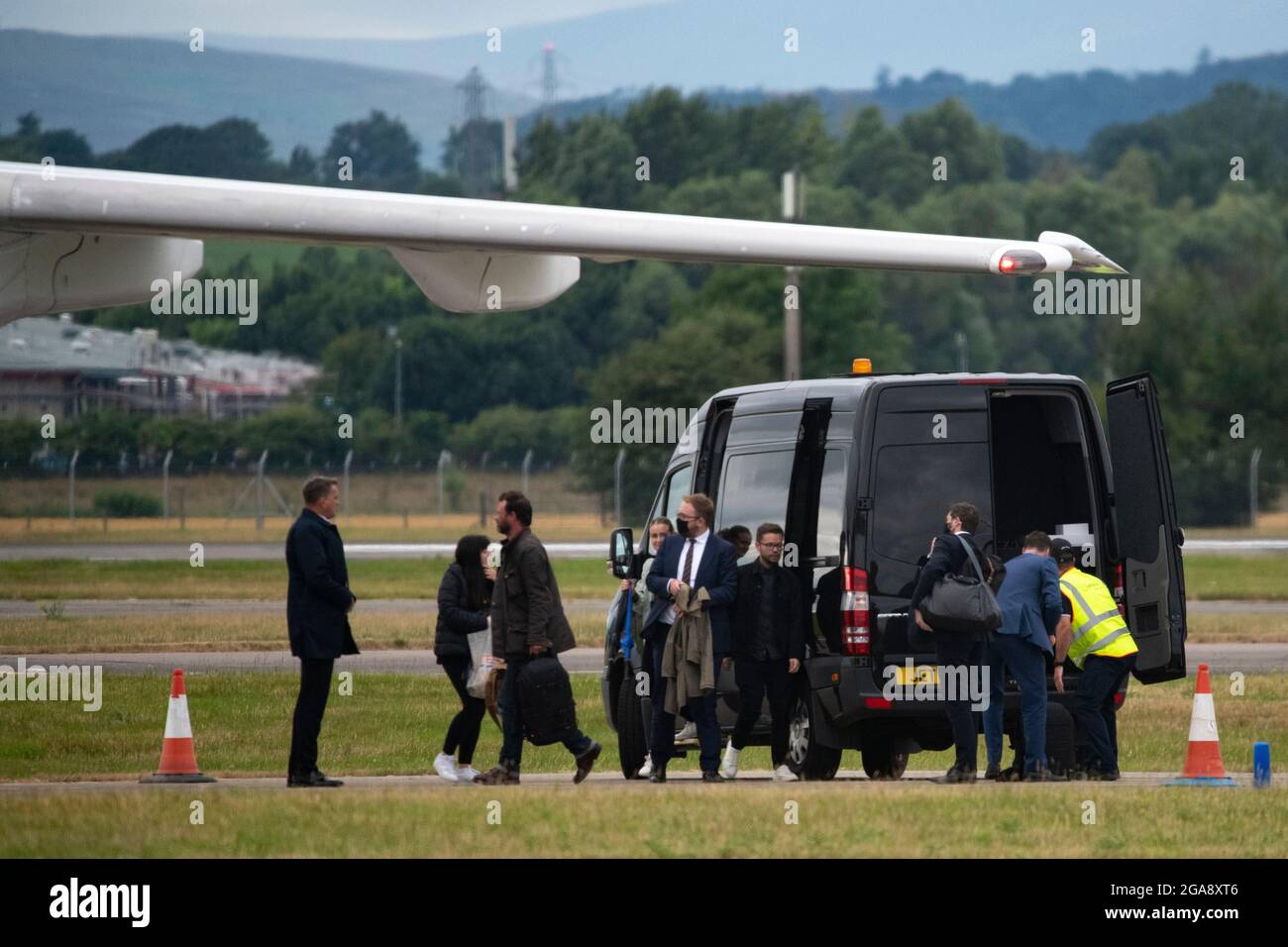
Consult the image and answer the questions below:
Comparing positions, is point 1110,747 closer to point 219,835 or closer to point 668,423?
point 219,835

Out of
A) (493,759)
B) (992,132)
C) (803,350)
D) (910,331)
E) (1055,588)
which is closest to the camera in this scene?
(1055,588)

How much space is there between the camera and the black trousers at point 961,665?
39.9ft

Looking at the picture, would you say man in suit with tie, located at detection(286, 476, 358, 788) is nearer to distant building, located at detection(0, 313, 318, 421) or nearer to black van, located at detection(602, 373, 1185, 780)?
black van, located at detection(602, 373, 1185, 780)

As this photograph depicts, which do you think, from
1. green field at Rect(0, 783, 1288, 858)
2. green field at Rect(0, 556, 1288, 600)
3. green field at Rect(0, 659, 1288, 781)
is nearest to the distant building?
green field at Rect(0, 556, 1288, 600)

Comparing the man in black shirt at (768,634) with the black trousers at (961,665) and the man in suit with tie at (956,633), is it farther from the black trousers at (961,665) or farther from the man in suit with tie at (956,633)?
the black trousers at (961,665)

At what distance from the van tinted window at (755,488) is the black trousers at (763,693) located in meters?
1.04

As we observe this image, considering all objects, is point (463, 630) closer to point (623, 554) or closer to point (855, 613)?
point (623, 554)

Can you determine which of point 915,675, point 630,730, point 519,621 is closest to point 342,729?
point 630,730

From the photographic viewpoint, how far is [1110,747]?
12805 mm

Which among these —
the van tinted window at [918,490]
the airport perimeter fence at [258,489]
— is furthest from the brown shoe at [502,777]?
the airport perimeter fence at [258,489]

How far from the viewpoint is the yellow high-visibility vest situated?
41.2ft

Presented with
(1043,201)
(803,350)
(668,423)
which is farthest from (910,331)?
(668,423)

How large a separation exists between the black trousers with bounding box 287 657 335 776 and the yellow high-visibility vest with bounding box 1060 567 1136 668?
186 inches
